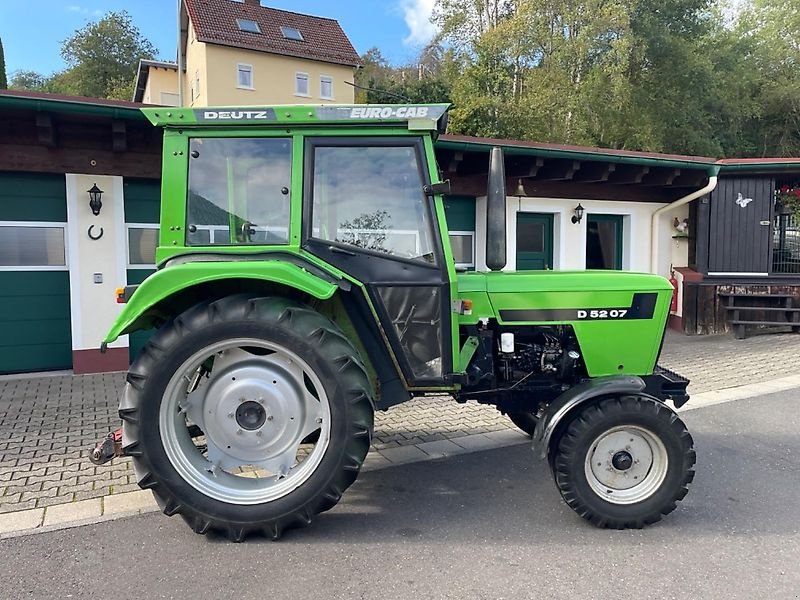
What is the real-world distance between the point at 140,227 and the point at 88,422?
116 inches

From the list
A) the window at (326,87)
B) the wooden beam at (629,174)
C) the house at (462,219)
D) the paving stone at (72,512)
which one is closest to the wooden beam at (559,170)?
the house at (462,219)

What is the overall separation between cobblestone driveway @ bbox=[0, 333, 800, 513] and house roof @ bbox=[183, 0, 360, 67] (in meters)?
25.1

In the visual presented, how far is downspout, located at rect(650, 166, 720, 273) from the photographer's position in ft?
31.2

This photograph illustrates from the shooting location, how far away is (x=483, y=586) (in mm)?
2658

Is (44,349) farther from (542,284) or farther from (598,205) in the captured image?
(598,205)

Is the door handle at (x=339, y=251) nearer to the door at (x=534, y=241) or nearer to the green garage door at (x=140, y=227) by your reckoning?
the green garage door at (x=140, y=227)

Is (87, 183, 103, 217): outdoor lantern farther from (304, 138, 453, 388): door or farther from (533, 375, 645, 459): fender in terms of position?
(533, 375, 645, 459): fender

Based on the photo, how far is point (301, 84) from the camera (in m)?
30.2

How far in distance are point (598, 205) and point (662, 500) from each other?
291 inches

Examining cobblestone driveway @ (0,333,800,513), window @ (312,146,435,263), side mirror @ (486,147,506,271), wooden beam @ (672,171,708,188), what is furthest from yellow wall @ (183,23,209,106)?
side mirror @ (486,147,506,271)

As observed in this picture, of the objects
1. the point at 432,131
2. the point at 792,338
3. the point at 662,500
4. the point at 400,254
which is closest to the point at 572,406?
the point at 662,500

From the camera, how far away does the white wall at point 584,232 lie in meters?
9.22

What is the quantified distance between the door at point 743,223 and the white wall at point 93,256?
9.24 metres

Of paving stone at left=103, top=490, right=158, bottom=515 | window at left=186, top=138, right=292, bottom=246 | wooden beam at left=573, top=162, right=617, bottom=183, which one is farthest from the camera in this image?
wooden beam at left=573, top=162, right=617, bottom=183
